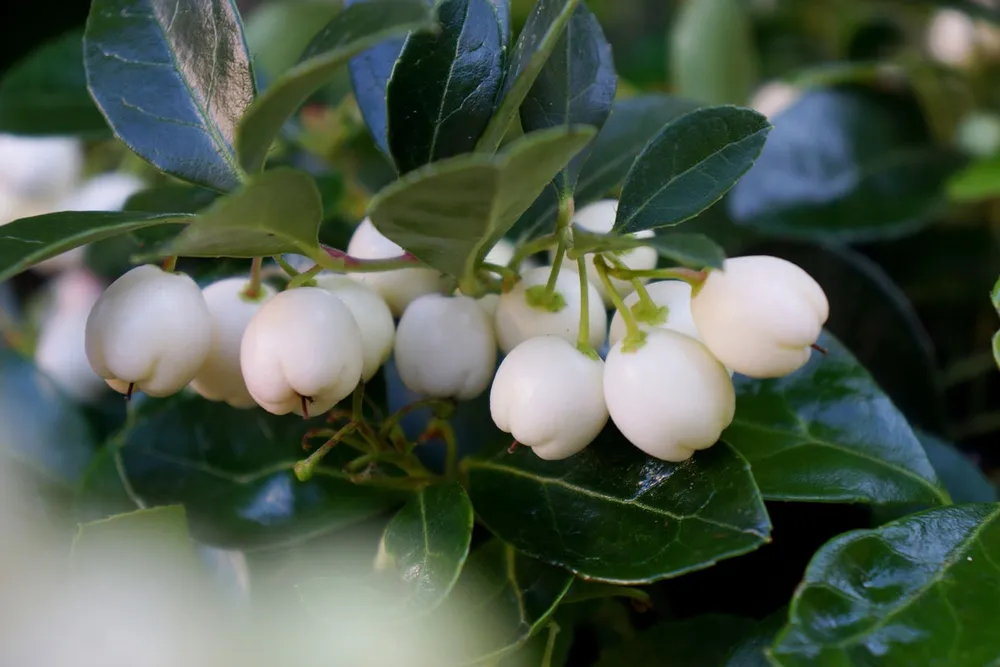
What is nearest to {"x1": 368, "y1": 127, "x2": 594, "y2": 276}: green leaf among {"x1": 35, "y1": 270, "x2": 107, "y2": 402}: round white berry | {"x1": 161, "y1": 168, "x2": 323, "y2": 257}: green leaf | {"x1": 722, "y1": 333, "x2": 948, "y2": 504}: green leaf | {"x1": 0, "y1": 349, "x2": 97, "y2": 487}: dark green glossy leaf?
{"x1": 161, "y1": 168, "x2": 323, "y2": 257}: green leaf

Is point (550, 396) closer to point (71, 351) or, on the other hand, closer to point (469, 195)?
point (469, 195)

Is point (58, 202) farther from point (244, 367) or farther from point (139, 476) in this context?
point (244, 367)

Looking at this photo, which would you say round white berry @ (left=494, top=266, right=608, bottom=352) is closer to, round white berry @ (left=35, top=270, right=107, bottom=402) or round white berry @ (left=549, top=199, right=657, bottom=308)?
round white berry @ (left=549, top=199, right=657, bottom=308)

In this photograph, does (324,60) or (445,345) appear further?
(445,345)

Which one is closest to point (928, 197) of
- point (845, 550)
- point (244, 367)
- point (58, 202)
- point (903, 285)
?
point (903, 285)

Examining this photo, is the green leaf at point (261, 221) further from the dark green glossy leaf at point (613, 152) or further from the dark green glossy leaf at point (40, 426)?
the dark green glossy leaf at point (40, 426)

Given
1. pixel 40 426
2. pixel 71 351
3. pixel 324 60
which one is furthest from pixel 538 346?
pixel 71 351

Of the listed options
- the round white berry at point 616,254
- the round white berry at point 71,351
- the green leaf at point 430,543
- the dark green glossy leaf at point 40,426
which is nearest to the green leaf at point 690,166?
the round white berry at point 616,254
